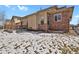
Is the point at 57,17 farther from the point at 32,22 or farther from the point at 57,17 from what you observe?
the point at 32,22

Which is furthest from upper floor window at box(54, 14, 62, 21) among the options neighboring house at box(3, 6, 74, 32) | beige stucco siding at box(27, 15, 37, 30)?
beige stucco siding at box(27, 15, 37, 30)

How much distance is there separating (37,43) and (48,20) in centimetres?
26

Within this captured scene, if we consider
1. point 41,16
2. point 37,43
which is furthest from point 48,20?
point 37,43

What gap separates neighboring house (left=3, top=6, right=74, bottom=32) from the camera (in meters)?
1.61

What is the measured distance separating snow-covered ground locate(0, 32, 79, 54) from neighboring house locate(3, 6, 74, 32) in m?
0.07

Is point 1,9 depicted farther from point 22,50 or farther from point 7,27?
point 22,50

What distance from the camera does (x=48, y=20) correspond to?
1.62 metres

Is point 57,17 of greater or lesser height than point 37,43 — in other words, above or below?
above

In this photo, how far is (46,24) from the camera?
1626 millimetres

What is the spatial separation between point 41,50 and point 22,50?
7.4 inches
